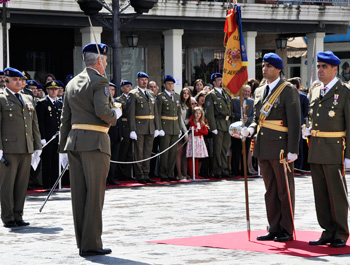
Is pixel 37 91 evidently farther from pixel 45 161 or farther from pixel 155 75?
pixel 155 75

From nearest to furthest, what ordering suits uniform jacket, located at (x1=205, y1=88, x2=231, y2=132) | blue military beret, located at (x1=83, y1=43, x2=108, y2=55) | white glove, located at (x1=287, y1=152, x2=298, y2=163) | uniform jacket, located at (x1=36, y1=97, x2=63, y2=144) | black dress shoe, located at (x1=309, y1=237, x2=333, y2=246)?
1. blue military beret, located at (x1=83, y1=43, x2=108, y2=55)
2. black dress shoe, located at (x1=309, y1=237, x2=333, y2=246)
3. white glove, located at (x1=287, y1=152, x2=298, y2=163)
4. uniform jacket, located at (x1=36, y1=97, x2=63, y2=144)
5. uniform jacket, located at (x1=205, y1=88, x2=231, y2=132)

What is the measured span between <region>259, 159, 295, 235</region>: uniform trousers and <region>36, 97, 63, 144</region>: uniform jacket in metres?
6.69

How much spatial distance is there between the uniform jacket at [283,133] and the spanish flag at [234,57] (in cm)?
51

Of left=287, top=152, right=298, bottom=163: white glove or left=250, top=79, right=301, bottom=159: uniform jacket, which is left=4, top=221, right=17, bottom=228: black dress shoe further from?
left=287, top=152, right=298, bottom=163: white glove

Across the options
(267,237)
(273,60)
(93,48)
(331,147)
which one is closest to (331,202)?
(331,147)

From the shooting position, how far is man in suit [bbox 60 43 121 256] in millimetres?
8258

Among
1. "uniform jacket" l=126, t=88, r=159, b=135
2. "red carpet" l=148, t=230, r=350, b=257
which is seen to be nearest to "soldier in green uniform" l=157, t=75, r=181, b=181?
"uniform jacket" l=126, t=88, r=159, b=135

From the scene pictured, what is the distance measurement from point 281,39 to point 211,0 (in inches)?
123

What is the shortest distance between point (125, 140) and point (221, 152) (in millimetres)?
2188

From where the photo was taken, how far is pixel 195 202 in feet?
42.3

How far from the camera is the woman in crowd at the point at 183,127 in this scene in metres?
17.2

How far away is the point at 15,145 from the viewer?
1083 centimetres

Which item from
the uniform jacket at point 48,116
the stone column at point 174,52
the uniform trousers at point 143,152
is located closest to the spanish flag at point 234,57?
the uniform jacket at point 48,116

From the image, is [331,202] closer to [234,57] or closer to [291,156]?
[291,156]
